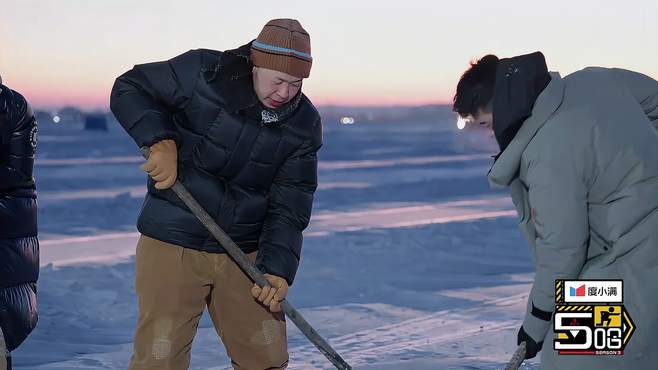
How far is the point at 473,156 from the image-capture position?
A: 91.6 ft

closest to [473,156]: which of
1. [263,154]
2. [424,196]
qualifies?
[424,196]

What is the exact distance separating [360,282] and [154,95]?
4591mm

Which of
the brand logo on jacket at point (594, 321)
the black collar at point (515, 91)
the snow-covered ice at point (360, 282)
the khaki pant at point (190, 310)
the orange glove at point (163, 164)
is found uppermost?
the black collar at point (515, 91)

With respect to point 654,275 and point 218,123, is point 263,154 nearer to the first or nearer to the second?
point 218,123

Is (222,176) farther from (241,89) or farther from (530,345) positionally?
(530,345)

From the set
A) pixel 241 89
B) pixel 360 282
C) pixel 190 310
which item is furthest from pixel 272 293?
pixel 360 282

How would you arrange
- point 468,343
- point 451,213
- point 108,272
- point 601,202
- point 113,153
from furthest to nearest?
point 113,153, point 451,213, point 108,272, point 468,343, point 601,202

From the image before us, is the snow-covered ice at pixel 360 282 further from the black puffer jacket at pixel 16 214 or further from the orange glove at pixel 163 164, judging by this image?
the black puffer jacket at pixel 16 214

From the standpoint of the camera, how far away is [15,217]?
3402 millimetres

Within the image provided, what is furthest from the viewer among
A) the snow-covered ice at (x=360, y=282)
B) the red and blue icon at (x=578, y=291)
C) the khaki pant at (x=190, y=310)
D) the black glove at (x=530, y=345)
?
the snow-covered ice at (x=360, y=282)

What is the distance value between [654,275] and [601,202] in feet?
0.95

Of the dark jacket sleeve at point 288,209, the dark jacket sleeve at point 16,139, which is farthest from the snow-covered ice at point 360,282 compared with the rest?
the dark jacket sleeve at point 16,139

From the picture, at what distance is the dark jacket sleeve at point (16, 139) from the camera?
3.33m

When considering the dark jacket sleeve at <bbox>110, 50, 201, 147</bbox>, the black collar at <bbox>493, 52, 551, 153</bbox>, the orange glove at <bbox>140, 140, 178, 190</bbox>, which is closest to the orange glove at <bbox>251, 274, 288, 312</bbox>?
the orange glove at <bbox>140, 140, 178, 190</bbox>
